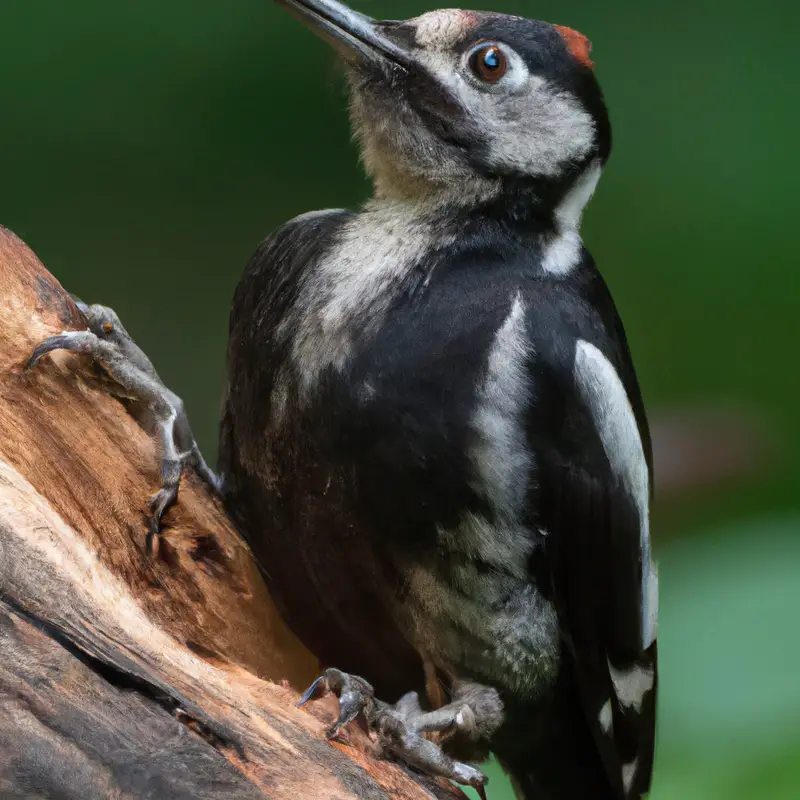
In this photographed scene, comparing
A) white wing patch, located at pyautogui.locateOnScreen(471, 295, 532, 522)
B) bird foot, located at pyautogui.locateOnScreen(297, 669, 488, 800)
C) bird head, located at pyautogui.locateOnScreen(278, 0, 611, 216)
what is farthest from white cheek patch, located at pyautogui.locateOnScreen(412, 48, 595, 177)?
bird foot, located at pyautogui.locateOnScreen(297, 669, 488, 800)

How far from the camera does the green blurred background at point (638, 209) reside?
1.86 meters

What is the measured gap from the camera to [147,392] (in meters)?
1.23

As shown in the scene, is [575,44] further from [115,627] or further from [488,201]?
[115,627]

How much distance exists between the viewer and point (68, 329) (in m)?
Answer: 1.15

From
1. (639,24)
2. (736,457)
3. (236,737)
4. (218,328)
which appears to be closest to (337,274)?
(236,737)

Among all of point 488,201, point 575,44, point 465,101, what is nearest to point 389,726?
point 488,201

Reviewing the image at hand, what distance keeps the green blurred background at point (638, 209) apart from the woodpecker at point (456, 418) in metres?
0.46

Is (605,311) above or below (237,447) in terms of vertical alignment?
above

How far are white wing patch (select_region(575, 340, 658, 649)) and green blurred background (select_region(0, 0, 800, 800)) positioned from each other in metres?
0.47

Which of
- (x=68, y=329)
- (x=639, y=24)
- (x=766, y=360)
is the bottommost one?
(x=68, y=329)

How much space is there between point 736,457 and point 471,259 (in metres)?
1.22

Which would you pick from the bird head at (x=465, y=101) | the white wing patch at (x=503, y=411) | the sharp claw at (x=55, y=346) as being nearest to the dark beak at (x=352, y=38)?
the bird head at (x=465, y=101)

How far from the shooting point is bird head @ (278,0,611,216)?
1.26 meters

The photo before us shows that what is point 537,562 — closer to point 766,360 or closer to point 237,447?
point 237,447
